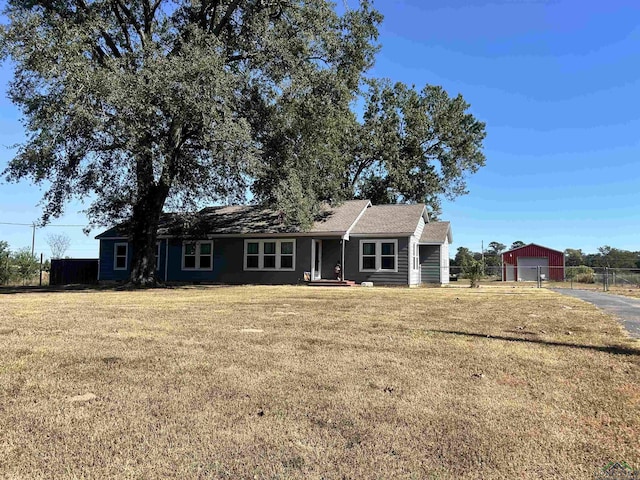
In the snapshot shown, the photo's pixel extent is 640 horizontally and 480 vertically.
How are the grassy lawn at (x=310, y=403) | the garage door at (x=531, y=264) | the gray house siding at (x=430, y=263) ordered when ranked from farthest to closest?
1. the garage door at (x=531, y=264)
2. the gray house siding at (x=430, y=263)
3. the grassy lawn at (x=310, y=403)

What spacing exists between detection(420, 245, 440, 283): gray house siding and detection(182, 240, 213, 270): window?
11.5 m

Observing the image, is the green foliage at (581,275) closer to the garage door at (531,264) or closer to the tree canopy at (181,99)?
the garage door at (531,264)

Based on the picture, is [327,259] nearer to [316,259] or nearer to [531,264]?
[316,259]

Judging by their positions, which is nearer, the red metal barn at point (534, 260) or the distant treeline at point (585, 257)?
the red metal barn at point (534, 260)

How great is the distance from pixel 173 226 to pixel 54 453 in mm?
22455

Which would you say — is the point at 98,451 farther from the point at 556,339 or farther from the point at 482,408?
the point at 556,339

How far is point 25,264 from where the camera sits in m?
23.6

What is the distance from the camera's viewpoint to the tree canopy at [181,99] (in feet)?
44.9

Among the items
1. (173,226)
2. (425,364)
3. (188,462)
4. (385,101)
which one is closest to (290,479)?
(188,462)

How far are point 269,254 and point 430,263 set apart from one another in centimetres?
893

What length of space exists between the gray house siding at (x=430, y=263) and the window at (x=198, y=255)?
11.5m

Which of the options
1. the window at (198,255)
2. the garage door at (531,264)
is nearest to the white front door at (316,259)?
the window at (198,255)

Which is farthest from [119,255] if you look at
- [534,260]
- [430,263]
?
[534,260]

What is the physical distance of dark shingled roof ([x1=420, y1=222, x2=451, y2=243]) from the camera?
82.3 feet
